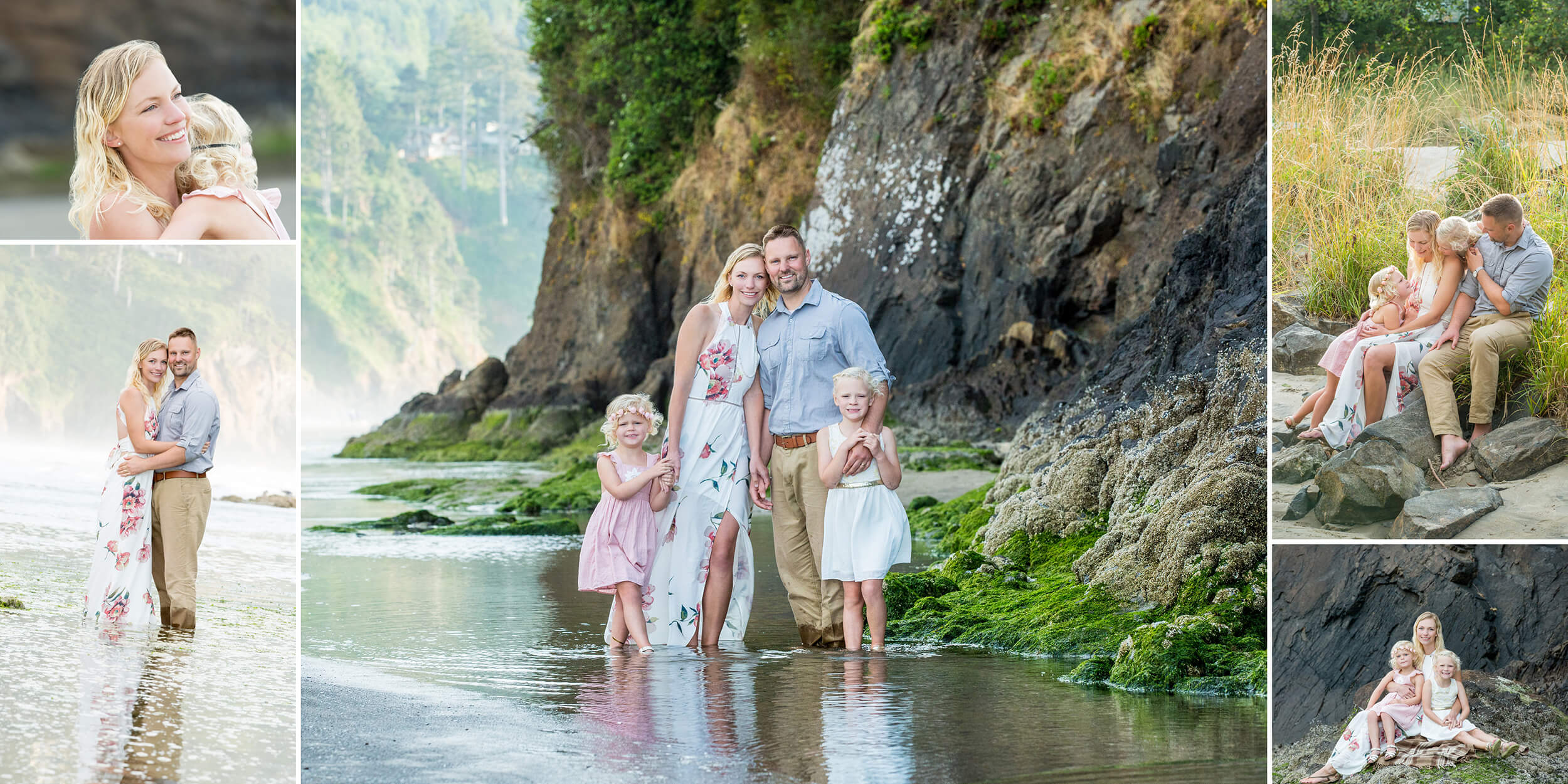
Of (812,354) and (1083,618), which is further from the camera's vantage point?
(1083,618)

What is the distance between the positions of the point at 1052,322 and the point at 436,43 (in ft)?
240

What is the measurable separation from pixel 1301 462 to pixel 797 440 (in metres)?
1.98

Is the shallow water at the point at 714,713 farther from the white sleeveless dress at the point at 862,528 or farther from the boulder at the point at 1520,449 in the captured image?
the boulder at the point at 1520,449

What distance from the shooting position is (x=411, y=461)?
25.3 m

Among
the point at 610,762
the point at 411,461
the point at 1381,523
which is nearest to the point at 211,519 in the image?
the point at 610,762

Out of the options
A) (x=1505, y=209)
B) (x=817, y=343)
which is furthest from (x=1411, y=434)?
A: (x=817, y=343)

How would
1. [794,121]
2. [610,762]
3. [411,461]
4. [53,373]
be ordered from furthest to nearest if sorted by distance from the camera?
[411,461] < [794,121] < [53,373] < [610,762]

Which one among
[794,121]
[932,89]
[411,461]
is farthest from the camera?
[411,461]

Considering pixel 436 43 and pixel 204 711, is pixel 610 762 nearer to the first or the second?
pixel 204 711

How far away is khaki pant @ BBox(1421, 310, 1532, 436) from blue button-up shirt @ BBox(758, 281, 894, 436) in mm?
1981

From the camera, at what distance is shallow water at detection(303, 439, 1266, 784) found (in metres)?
3.44

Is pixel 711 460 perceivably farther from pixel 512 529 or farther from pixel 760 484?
pixel 512 529

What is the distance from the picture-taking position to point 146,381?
15.9 feet

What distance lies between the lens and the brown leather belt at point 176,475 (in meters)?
5.28
